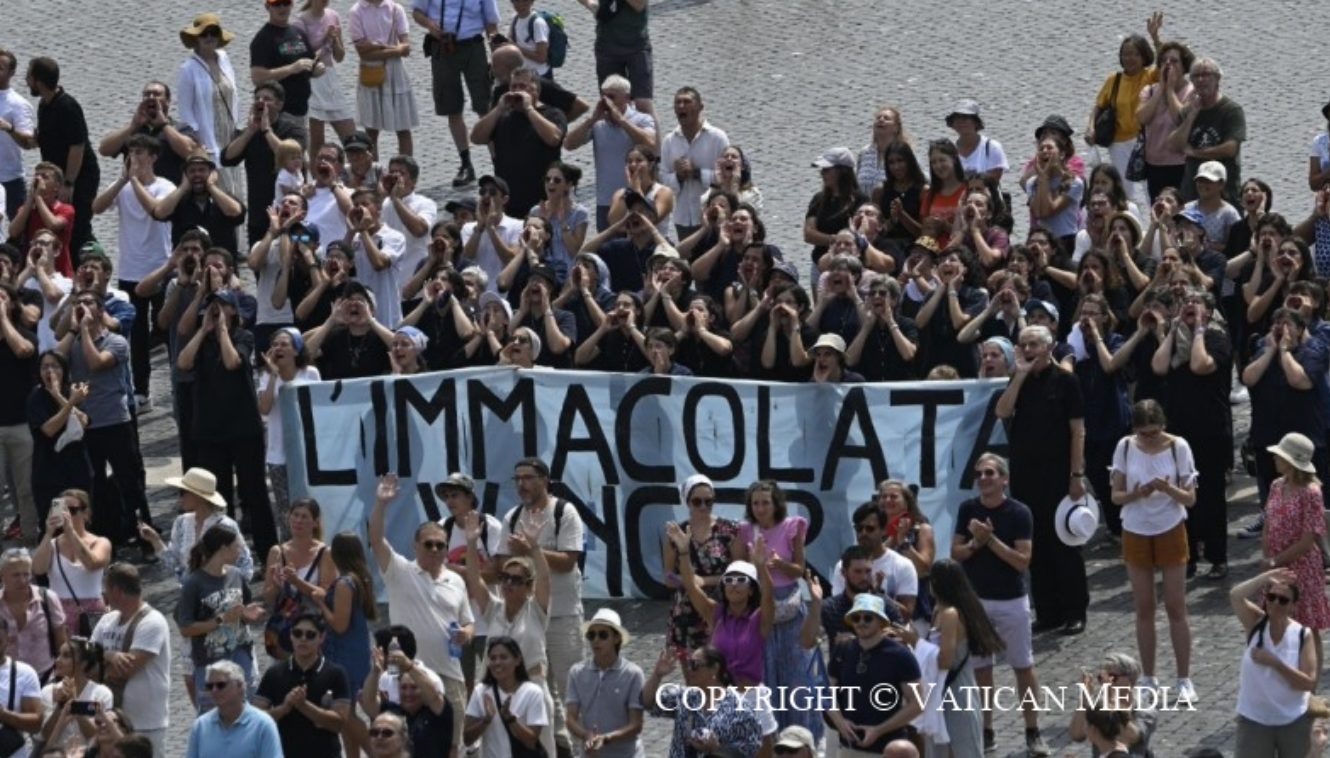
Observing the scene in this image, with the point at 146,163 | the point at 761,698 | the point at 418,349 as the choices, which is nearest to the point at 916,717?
the point at 761,698

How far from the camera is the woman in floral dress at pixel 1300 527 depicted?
19078mm

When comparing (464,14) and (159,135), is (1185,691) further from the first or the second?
(464,14)

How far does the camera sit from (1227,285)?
75.3 feet

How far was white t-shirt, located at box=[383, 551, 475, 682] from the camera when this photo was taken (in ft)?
62.7

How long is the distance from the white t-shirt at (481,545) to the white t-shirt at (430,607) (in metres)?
0.26

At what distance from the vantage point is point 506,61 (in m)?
26.4

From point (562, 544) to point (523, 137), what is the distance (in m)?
6.60

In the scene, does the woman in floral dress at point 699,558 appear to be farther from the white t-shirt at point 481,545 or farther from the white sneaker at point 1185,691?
the white sneaker at point 1185,691

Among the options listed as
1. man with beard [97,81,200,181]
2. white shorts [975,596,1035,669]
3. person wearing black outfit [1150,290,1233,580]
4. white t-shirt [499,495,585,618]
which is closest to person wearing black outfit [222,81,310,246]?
man with beard [97,81,200,181]

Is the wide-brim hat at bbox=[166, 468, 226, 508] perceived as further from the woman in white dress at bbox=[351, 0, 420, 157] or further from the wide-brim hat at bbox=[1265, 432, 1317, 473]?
the woman in white dress at bbox=[351, 0, 420, 157]

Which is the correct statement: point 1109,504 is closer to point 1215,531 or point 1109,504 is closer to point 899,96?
point 1215,531

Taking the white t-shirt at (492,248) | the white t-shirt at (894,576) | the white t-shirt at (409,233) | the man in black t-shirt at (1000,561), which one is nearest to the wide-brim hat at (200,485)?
the white t-shirt at (894,576)

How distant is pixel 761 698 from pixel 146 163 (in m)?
8.87

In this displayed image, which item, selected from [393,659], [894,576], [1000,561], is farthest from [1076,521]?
[393,659]
